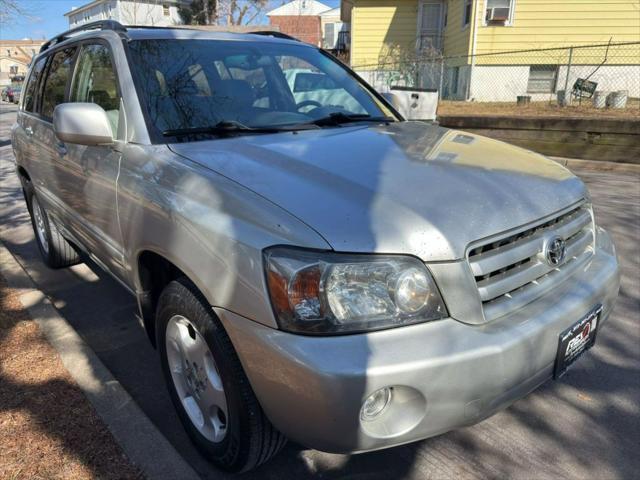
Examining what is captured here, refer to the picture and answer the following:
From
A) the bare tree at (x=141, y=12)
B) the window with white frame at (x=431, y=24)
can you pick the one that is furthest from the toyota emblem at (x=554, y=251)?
the bare tree at (x=141, y=12)

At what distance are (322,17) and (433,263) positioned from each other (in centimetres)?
4324

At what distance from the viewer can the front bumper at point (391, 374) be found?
156 centimetres

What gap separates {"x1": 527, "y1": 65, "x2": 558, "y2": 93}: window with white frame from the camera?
16.1 meters

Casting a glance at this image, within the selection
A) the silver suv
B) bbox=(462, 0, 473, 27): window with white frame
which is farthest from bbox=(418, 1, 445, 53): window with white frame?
the silver suv

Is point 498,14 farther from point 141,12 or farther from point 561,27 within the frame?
point 141,12

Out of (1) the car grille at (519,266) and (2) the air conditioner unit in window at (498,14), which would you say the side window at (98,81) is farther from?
(2) the air conditioner unit in window at (498,14)

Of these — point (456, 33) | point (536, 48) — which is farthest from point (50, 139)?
point (456, 33)

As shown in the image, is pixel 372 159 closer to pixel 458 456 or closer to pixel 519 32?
pixel 458 456

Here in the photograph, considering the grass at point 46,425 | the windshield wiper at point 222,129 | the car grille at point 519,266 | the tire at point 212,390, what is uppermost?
the windshield wiper at point 222,129

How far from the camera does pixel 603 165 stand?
8000mm

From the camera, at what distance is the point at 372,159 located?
2.25 m

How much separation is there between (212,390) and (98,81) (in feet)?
6.80

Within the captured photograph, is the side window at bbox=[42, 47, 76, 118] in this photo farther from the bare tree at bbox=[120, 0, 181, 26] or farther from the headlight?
the bare tree at bbox=[120, 0, 181, 26]

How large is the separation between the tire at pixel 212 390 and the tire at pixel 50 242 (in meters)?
2.43
